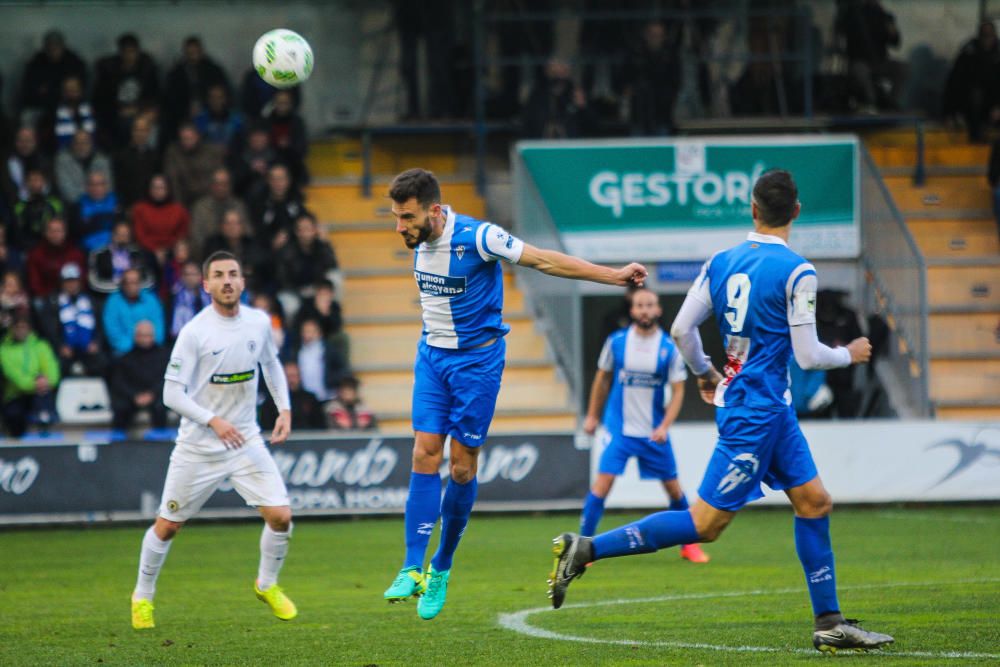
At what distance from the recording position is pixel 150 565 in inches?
377

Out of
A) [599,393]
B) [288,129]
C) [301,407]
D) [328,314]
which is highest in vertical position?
[288,129]

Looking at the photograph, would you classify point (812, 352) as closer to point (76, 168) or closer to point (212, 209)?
point (212, 209)

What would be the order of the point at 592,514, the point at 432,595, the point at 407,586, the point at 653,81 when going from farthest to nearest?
the point at 653,81 < the point at 592,514 < the point at 432,595 < the point at 407,586

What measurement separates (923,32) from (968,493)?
911 cm

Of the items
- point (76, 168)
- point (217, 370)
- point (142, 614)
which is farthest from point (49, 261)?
point (142, 614)

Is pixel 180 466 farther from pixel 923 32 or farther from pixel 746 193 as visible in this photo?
pixel 923 32

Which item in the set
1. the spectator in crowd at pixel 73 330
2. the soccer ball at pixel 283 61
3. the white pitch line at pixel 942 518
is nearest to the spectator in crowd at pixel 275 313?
the spectator in crowd at pixel 73 330

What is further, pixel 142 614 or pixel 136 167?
pixel 136 167

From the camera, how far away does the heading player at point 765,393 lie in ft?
24.4

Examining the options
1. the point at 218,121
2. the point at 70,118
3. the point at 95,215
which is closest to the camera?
the point at 95,215

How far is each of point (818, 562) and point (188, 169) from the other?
13795mm

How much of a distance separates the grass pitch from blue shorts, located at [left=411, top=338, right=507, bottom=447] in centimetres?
117

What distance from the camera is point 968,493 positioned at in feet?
55.5

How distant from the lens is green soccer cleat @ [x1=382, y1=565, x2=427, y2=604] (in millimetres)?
8219
